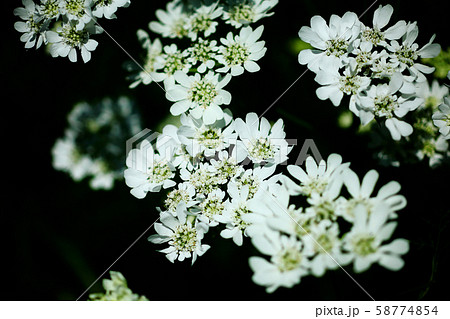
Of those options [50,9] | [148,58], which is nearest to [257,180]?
[148,58]

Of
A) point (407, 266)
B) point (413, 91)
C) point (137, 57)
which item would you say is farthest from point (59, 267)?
point (413, 91)

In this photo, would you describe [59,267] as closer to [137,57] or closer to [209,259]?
[209,259]

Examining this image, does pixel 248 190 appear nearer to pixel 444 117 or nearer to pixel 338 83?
pixel 338 83

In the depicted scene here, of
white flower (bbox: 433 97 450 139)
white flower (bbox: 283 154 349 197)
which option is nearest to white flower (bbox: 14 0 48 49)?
white flower (bbox: 283 154 349 197)

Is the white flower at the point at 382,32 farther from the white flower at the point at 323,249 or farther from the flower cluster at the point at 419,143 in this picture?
the white flower at the point at 323,249

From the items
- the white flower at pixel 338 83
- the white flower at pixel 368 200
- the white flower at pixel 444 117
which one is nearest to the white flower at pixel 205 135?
the white flower at pixel 338 83

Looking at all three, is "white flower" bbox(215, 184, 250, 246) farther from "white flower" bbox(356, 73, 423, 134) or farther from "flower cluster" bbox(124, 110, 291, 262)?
"white flower" bbox(356, 73, 423, 134)

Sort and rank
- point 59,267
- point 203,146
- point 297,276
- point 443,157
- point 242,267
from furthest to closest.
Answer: point 59,267 → point 242,267 → point 443,157 → point 203,146 → point 297,276

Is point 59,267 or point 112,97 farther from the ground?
point 112,97
